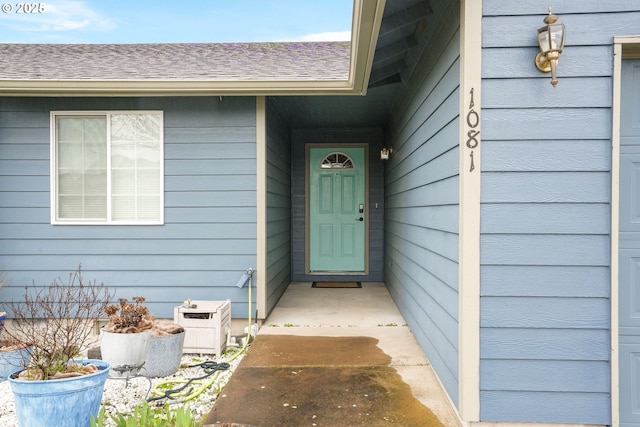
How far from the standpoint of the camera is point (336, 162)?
20.5 feet

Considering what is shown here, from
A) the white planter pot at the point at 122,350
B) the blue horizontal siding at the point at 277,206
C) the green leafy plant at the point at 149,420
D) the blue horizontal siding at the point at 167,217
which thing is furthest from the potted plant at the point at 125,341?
the blue horizontal siding at the point at 277,206

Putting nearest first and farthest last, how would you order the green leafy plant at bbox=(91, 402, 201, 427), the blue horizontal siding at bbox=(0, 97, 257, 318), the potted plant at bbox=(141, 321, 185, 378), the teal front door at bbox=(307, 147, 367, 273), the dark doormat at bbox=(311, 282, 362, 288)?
1. the green leafy plant at bbox=(91, 402, 201, 427)
2. the potted plant at bbox=(141, 321, 185, 378)
3. the blue horizontal siding at bbox=(0, 97, 257, 318)
4. the dark doormat at bbox=(311, 282, 362, 288)
5. the teal front door at bbox=(307, 147, 367, 273)

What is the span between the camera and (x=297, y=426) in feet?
7.07

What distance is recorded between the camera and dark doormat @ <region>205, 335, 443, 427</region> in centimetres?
223

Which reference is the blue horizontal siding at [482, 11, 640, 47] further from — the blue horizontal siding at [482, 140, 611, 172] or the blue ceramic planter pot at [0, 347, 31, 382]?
the blue ceramic planter pot at [0, 347, 31, 382]

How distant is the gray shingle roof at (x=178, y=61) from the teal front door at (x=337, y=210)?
1697 millimetres

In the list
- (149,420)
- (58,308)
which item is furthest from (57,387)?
(58,308)

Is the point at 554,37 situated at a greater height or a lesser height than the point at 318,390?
greater

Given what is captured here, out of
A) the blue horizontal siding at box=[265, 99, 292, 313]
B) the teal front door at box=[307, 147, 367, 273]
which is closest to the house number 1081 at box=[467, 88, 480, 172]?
the blue horizontal siding at box=[265, 99, 292, 313]

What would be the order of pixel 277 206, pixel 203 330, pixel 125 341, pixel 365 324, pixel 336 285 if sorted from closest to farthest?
1. pixel 125 341
2. pixel 203 330
3. pixel 365 324
4. pixel 277 206
5. pixel 336 285

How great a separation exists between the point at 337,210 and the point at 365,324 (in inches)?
98.3

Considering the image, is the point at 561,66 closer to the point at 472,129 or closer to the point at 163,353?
the point at 472,129

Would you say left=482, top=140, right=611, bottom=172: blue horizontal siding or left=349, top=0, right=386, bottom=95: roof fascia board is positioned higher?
left=349, top=0, right=386, bottom=95: roof fascia board

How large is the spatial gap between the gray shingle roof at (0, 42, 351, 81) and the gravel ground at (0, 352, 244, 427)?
2350mm
